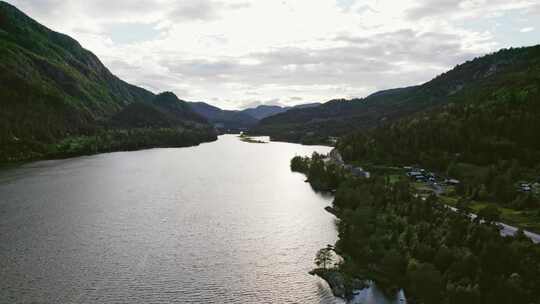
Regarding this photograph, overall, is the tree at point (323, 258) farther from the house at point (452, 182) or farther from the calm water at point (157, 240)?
the house at point (452, 182)

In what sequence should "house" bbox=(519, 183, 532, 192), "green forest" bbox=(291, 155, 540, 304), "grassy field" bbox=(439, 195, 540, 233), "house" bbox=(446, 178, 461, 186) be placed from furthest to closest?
"house" bbox=(446, 178, 461, 186), "house" bbox=(519, 183, 532, 192), "grassy field" bbox=(439, 195, 540, 233), "green forest" bbox=(291, 155, 540, 304)

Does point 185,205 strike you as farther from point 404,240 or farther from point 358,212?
point 404,240

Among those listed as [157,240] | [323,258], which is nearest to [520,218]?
[323,258]

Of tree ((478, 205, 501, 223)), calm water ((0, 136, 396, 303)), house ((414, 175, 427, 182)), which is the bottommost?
calm water ((0, 136, 396, 303))

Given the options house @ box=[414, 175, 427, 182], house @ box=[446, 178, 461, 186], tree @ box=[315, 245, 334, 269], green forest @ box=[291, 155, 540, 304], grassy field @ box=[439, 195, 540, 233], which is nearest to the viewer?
green forest @ box=[291, 155, 540, 304]

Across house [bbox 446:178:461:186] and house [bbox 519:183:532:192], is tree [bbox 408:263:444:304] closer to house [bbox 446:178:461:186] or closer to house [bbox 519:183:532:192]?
house [bbox 519:183:532:192]

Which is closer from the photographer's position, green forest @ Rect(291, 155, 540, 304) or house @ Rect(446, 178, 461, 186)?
green forest @ Rect(291, 155, 540, 304)

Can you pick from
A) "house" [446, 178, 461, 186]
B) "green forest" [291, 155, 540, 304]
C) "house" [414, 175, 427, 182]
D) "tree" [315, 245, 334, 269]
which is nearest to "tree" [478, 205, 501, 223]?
"green forest" [291, 155, 540, 304]

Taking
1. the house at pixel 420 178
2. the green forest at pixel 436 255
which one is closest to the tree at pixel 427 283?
the green forest at pixel 436 255

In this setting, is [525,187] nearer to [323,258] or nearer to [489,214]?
[489,214]
